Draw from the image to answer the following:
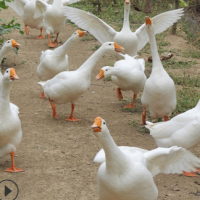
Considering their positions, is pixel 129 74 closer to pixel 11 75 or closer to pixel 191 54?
pixel 11 75

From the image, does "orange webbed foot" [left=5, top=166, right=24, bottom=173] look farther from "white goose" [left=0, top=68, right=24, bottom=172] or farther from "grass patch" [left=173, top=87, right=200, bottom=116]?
"grass patch" [left=173, top=87, right=200, bottom=116]

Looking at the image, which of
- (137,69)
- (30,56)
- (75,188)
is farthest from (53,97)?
(30,56)

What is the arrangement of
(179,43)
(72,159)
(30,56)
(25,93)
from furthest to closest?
(179,43) < (30,56) < (25,93) < (72,159)

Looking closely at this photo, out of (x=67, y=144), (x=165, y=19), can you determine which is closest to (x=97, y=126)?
(x=67, y=144)

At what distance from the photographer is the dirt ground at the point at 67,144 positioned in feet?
14.6

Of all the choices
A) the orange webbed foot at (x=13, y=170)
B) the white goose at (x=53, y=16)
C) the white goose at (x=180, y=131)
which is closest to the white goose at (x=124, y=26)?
the white goose at (x=53, y=16)

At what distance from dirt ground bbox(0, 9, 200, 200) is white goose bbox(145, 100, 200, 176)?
0.46 meters

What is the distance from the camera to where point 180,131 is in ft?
15.7

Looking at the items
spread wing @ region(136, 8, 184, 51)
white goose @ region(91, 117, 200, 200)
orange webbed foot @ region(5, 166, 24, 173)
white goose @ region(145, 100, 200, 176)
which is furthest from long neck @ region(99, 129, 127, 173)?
spread wing @ region(136, 8, 184, 51)

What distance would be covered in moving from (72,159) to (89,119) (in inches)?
63.6

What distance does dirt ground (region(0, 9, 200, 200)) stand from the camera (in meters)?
4.46

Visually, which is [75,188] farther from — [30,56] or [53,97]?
[30,56]

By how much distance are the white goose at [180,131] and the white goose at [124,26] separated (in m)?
3.75

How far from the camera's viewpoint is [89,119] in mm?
6707
